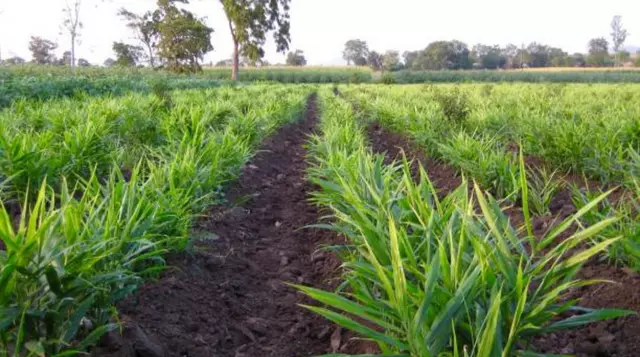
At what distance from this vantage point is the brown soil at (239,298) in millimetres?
2219

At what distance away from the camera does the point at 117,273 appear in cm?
Answer: 182

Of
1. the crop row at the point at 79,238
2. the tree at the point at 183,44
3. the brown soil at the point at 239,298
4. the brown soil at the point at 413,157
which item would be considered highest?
the tree at the point at 183,44

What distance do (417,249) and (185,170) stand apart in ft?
5.76

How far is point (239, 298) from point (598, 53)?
328ft

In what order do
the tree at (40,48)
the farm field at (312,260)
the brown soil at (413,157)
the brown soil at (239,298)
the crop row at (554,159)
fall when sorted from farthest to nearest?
the tree at (40,48), the brown soil at (413,157), the crop row at (554,159), the brown soil at (239,298), the farm field at (312,260)

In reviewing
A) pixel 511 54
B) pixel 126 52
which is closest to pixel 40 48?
pixel 126 52

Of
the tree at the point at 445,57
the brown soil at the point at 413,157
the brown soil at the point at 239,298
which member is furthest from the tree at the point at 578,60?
the brown soil at the point at 239,298

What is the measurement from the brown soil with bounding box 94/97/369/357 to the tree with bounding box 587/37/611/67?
89392 mm

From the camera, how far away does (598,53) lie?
89.1 m

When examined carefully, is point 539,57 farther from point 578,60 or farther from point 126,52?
point 126,52

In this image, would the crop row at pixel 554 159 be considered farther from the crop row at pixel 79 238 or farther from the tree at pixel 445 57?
the tree at pixel 445 57

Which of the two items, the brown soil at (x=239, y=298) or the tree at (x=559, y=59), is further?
the tree at (x=559, y=59)

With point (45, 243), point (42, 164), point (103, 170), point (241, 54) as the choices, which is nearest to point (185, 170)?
point (42, 164)

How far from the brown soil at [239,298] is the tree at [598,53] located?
89.4 metres
